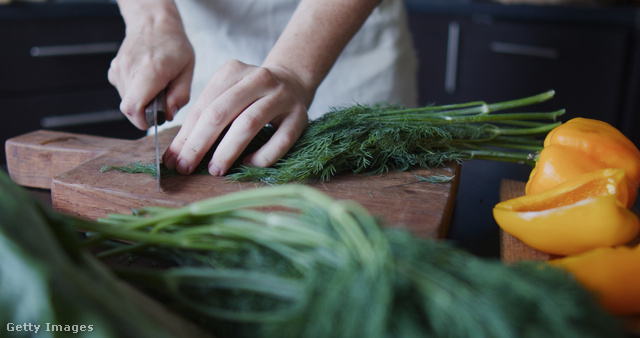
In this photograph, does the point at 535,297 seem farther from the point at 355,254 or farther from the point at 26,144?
the point at 26,144

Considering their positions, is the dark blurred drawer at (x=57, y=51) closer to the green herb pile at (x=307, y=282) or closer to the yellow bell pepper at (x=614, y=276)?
the green herb pile at (x=307, y=282)

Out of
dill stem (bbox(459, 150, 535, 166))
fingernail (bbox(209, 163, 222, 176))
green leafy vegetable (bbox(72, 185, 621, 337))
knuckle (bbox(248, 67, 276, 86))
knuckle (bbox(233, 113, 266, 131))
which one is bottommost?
dill stem (bbox(459, 150, 535, 166))

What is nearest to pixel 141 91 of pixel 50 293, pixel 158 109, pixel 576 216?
pixel 158 109

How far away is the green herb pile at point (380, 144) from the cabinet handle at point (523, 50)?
1503mm

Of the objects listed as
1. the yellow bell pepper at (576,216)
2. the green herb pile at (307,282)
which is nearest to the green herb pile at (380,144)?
the yellow bell pepper at (576,216)

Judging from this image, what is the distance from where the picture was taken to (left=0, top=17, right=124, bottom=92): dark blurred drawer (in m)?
2.31

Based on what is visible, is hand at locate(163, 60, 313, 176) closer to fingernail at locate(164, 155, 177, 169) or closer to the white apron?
fingernail at locate(164, 155, 177, 169)

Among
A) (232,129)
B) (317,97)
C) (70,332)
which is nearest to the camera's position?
(70,332)

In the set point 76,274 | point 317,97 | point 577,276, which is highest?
point 76,274

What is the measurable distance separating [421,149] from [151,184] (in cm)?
52

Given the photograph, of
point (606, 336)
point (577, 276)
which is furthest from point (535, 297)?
point (577, 276)

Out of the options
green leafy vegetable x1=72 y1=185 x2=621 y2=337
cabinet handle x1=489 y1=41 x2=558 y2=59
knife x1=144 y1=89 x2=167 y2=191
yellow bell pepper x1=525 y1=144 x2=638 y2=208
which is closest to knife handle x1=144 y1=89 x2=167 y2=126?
knife x1=144 y1=89 x2=167 y2=191

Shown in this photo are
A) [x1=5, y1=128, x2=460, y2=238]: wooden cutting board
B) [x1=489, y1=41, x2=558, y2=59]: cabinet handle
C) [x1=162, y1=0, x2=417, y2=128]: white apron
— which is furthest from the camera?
[x1=489, y1=41, x2=558, y2=59]: cabinet handle

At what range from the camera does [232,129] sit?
0.91 m
